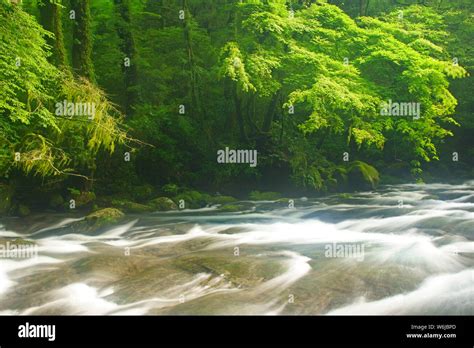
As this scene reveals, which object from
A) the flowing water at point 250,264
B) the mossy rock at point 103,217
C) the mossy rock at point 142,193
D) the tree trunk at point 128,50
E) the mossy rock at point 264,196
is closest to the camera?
→ the flowing water at point 250,264

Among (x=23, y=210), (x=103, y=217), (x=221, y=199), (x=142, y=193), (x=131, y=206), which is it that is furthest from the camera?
(x=221, y=199)

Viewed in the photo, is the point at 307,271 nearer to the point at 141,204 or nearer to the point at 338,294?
the point at 338,294

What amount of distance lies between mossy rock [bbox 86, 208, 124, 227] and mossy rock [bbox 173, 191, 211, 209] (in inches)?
99.8

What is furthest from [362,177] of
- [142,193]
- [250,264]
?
[250,264]

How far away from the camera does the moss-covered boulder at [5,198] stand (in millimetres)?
12805

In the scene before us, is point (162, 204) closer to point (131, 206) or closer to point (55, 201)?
point (131, 206)

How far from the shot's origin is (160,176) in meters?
16.4

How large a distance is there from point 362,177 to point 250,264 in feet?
34.0

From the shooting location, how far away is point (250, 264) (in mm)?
8648

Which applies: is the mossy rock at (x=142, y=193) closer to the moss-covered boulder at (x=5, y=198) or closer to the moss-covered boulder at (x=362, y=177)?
the moss-covered boulder at (x=5, y=198)

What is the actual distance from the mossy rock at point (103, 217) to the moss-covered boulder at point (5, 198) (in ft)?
8.14

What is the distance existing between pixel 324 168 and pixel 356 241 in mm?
8125

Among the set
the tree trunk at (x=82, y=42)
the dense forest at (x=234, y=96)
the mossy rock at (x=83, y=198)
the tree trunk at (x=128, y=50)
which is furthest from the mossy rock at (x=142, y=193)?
the tree trunk at (x=82, y=42)

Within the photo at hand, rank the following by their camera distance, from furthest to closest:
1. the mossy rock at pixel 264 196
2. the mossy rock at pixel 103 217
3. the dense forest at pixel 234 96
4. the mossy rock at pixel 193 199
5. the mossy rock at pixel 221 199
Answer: the mossy rock at pixel 264 196
the mossy rock at pixel 221 199
the mossy rock at pixel 193 199
the dense forest at pixel 234 96
the mossy rock at pixel 103 217
